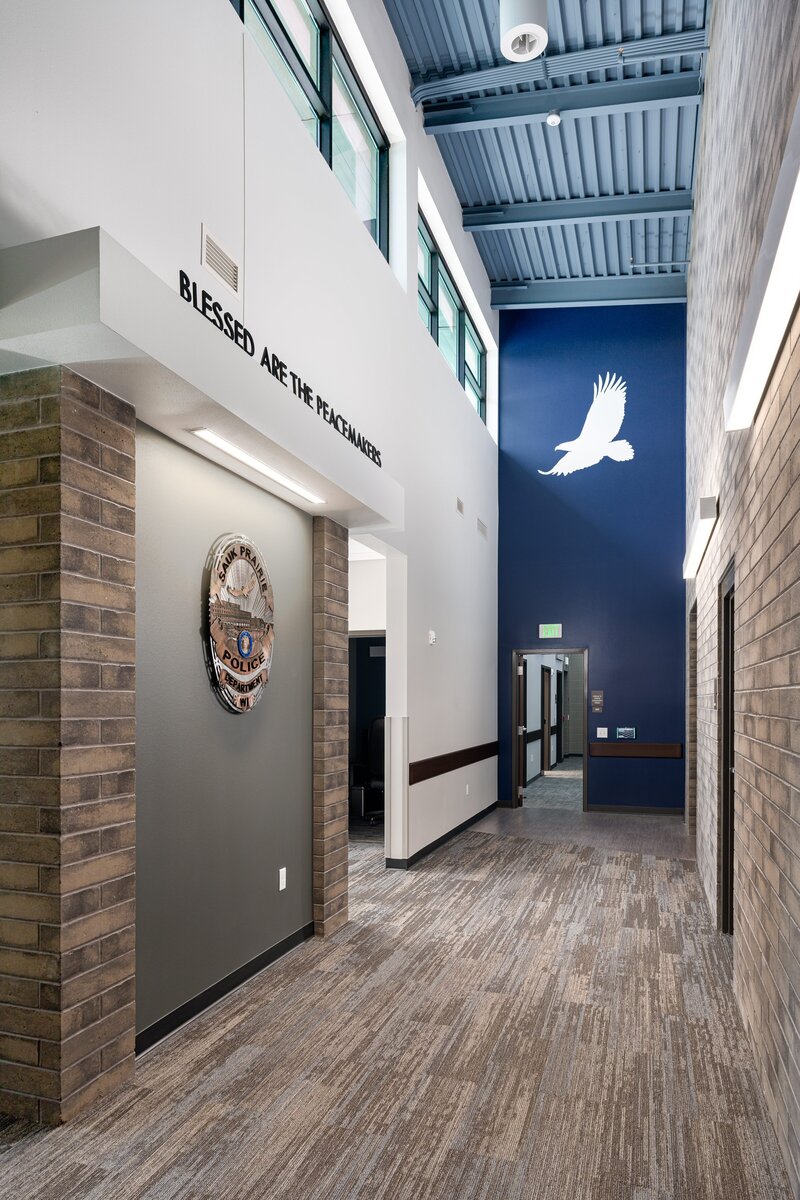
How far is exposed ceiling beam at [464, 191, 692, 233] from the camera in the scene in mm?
8859

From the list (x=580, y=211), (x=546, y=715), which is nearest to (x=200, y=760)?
(x=580, y=211)

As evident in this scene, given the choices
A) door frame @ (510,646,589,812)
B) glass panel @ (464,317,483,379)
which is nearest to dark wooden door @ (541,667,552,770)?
door frame @ (510,646,589,812)

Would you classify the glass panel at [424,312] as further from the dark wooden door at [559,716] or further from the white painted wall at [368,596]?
the dark wooden door at [559,716]

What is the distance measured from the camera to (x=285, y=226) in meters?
4.79

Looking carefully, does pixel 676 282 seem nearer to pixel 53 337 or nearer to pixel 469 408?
pixel 469 408

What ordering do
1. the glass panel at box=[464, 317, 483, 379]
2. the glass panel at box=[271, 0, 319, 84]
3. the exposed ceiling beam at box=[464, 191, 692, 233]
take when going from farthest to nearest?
1. the glass panel at box=[464, 317, 483, 379]
2. the exposed ceiling beam at box=[464, 191, 692, 233]
3. the glass panel at box=[271, 0, 319, 84]

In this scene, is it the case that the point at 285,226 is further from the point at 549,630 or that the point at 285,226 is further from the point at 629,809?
the point at 629,809

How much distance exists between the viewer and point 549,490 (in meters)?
11.4

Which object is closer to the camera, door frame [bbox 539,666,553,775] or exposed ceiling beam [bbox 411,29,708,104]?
exposed ceiling beam [bbox 411,29,708,104]

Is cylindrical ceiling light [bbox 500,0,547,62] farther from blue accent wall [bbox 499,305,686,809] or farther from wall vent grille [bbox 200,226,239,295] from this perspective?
blue accent wall [bbox 499,305,686,809]

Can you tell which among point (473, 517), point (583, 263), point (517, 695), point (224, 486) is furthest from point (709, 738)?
point (583, 263)

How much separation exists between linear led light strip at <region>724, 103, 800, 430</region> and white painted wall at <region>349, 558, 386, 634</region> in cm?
611

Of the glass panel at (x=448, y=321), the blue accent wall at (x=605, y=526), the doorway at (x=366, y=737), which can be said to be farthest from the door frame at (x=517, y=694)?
the glass panel at (x=448, y=321)

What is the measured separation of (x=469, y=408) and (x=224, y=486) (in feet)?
19.4
